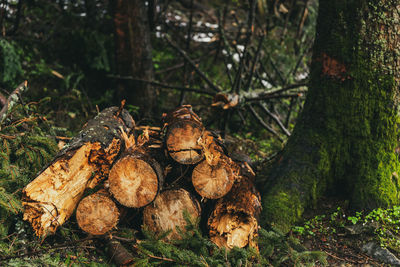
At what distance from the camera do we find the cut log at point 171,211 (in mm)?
2818

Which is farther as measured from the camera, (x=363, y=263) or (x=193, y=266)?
(x=363, y=263)

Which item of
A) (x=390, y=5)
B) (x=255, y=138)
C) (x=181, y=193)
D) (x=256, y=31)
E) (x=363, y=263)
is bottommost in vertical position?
(x=255, y=138)

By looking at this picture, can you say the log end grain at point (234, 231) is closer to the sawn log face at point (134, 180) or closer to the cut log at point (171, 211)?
the cut log at point (171, 211)

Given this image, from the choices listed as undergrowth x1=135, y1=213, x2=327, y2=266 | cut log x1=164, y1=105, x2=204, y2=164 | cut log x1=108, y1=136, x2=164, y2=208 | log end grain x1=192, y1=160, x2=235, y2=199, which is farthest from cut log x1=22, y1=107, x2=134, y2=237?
log end grain x1=192, y1=160, x2=235, y2=199

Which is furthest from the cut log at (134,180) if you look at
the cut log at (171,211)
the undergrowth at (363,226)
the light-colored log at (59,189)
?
the undergrowth at (363,226)

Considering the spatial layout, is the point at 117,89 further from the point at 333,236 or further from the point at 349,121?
the point at 333,236

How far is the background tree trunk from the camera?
17.8 ft

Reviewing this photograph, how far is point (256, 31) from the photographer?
7.23 m

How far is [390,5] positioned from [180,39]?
5.05 meters

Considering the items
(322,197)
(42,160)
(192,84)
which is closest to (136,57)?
(192,84)

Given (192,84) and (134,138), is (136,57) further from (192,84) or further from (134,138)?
(134,138)

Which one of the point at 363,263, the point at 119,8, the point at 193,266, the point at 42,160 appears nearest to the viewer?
the point at 193,266

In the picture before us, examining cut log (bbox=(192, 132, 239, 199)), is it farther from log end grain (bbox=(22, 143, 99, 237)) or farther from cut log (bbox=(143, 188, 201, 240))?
log end grain (bbox=(22, 143, 99, 237))

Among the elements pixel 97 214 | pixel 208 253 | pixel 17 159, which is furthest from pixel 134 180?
pixel 17 159
